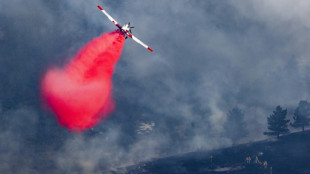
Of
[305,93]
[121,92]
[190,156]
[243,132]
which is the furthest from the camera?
[305,93]

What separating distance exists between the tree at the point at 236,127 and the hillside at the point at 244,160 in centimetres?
1147

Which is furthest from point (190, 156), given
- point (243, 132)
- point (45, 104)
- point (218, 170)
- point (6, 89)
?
point (6, 89)

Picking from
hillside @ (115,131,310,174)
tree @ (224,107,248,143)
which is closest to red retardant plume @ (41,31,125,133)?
hillside @ (115,131,310,174)

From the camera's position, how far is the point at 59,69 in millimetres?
147500

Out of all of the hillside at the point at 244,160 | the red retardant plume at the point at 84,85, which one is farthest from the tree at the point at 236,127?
the red retardant plume at the point at 84,85

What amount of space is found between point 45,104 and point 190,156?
191 ft

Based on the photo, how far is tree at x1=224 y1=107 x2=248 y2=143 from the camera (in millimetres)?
142625

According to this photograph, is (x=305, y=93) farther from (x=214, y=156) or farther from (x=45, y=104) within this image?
(x=45, y=104)

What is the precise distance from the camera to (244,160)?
380 ft

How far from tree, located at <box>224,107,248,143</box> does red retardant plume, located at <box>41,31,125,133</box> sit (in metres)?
50.2

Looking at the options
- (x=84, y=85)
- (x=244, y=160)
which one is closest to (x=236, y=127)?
(x=244, y=160)

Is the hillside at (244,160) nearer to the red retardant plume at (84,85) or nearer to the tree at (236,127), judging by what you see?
the tree at (236,127)

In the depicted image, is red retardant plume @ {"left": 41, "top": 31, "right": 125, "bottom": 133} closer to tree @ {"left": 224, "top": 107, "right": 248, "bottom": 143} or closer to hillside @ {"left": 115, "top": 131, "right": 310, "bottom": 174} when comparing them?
hillside @ {"left": 115, "top": 131, "right": 310, "bottom": 174}

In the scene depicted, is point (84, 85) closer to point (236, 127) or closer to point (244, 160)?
point (244, 160)
